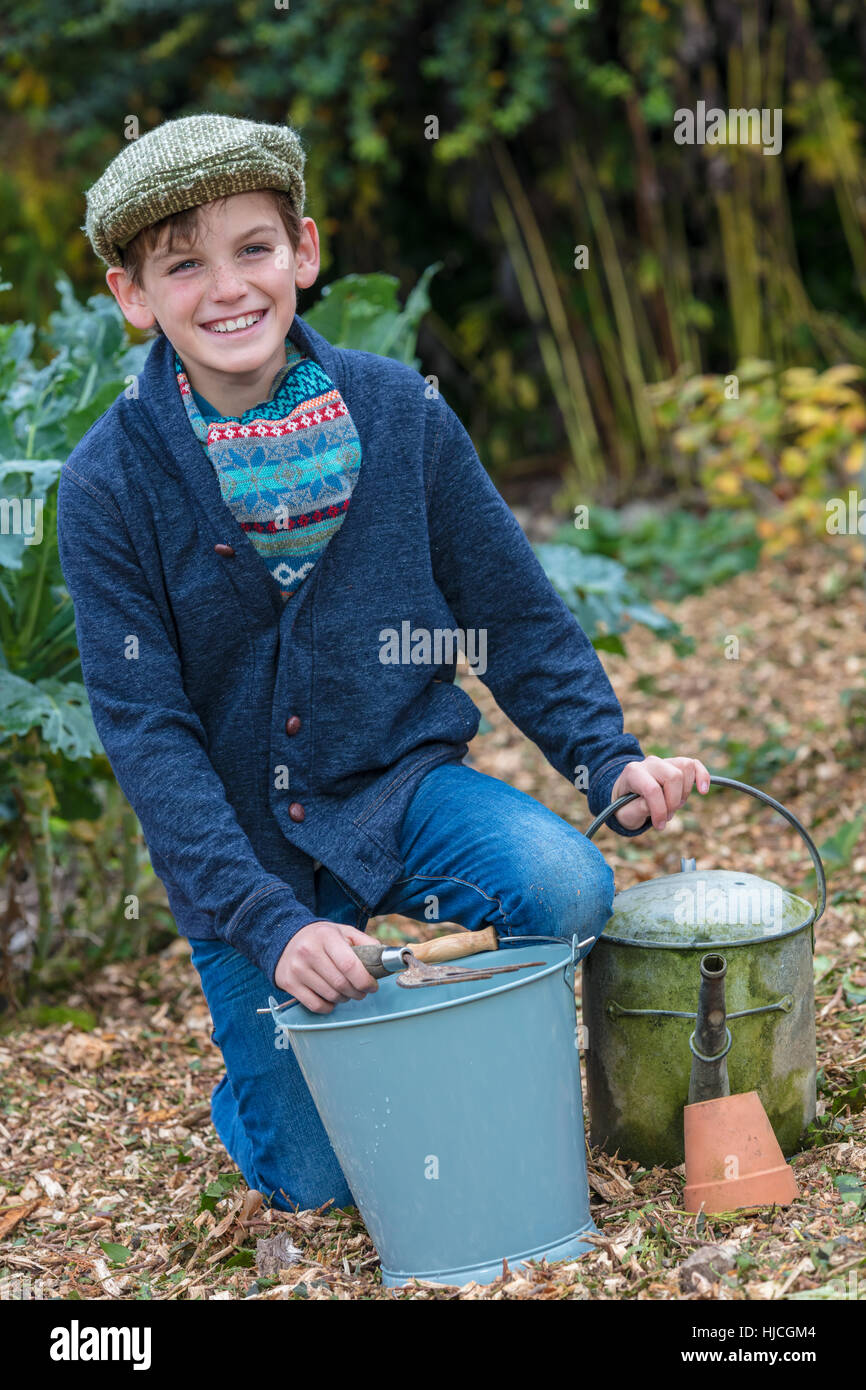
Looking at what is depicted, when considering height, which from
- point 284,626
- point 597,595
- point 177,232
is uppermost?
point 177,232

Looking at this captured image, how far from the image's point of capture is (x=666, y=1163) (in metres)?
1.86

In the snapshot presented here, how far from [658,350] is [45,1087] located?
14.4 ft

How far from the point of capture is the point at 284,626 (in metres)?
1.85

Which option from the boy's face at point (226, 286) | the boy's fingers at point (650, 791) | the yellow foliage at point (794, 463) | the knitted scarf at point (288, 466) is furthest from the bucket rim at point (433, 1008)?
the yellow foliage at point (794, 463)

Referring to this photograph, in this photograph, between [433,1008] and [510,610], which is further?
[510,610]

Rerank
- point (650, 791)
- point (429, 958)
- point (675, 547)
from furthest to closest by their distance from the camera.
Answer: point (675, 547)
point (650, 791)
point (429, 958)

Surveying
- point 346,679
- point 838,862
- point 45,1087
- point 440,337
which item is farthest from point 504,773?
point 440,337

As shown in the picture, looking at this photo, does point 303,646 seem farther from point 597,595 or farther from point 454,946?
point 597,595

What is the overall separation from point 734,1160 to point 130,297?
1.34 metres

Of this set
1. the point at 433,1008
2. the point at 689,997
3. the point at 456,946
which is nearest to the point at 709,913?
the point at 689,997

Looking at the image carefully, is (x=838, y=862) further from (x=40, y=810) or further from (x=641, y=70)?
(x=641, y=70)

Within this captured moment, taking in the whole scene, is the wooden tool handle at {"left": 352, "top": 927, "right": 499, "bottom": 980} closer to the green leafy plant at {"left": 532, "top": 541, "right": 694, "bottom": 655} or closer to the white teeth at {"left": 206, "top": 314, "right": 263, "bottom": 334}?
the white teeth at {"left": 206, "top": 314, "right": 263, "bottom": 334}

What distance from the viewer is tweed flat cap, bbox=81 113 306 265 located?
1.73 meters

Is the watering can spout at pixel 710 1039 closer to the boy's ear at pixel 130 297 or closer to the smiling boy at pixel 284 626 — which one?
the smiling boy at pixel 284 626
